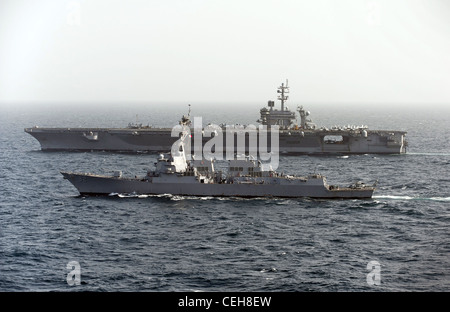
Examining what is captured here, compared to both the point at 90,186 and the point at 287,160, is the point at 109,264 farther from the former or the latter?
the point at 287,160

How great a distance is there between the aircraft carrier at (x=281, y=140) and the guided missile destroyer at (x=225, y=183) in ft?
99.1

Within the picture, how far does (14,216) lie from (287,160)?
37.3 metres

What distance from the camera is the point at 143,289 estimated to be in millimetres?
27734

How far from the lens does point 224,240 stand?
36219mm

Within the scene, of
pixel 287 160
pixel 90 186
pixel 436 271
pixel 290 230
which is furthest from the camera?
pixel 287 160

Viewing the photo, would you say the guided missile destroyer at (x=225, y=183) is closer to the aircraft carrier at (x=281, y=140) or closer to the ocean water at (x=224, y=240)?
the ocean water at (x=224, y=240)

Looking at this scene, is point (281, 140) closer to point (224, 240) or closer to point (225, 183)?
point (225, 183)

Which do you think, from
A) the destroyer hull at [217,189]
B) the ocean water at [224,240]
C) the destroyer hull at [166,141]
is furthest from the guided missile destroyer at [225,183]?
the destroyer hull at [166,141]

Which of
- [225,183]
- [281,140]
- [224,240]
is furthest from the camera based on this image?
[281,140]

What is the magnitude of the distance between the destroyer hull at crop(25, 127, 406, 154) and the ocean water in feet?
67.4

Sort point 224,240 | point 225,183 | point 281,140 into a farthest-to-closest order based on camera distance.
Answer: point 281,140 < point 225,183 < point 224,240

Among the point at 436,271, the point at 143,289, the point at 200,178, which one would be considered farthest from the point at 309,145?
the point at 143,289

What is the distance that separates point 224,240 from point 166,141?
44953mm

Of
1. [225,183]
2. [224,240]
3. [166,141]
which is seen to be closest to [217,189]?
[225,183]
